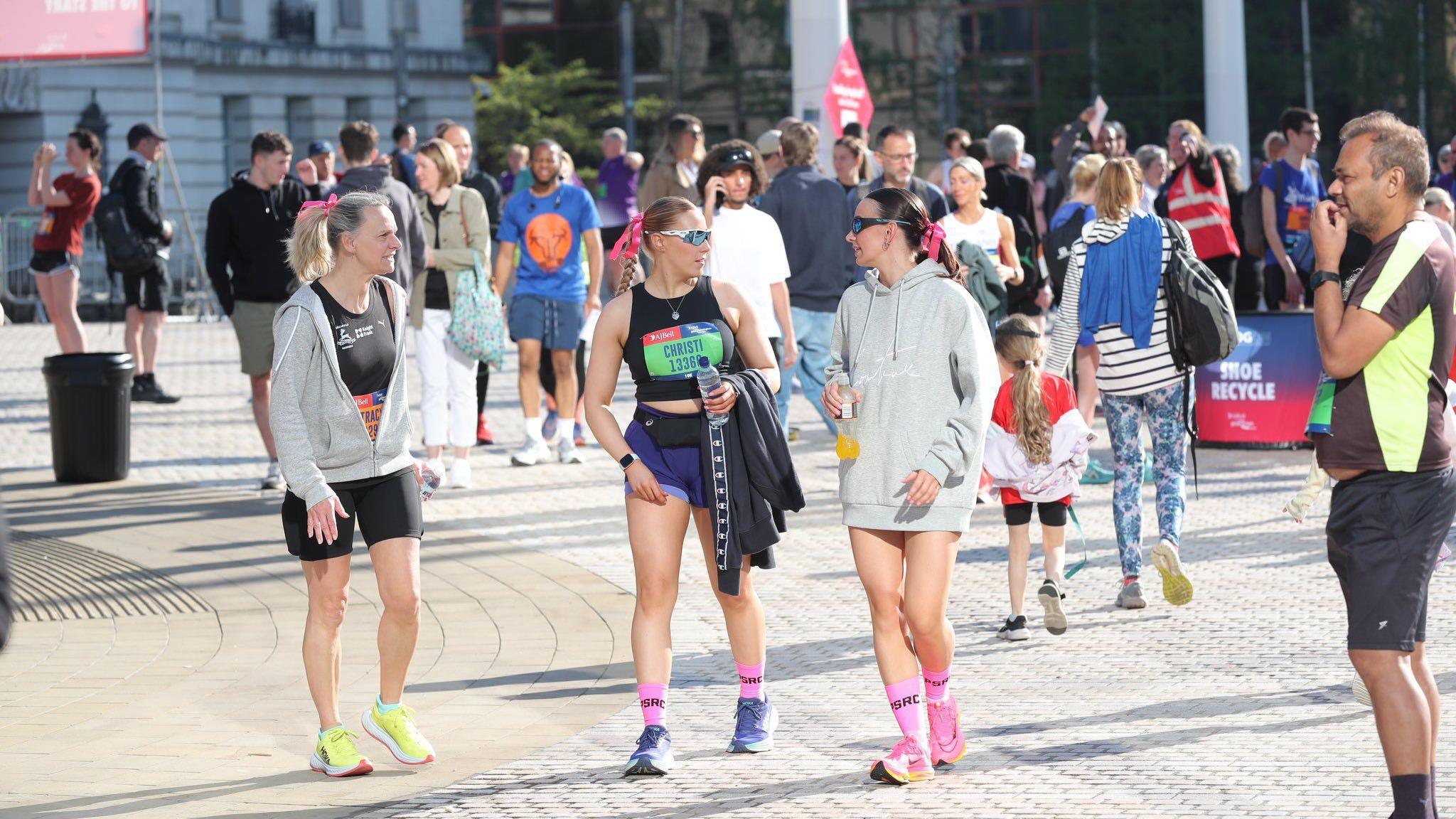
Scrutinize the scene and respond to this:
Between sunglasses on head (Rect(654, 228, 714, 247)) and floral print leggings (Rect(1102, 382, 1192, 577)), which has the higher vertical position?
sunglasses on head (Rect(654, 228, 714, 247))

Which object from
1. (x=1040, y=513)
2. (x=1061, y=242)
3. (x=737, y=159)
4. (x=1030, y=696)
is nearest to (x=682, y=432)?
(x=1030, y=696)

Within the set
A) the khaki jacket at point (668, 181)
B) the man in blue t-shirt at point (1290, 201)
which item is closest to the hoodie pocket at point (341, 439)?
the khaki jacket at point (668, 181)

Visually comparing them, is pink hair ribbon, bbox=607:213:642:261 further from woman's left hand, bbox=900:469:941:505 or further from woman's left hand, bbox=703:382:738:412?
woman's left hand, bbox=900:469:941:505

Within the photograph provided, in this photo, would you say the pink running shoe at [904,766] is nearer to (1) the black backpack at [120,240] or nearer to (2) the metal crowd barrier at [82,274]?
(1) the black backpack at [120,240]

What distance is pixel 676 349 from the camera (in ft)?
19.5

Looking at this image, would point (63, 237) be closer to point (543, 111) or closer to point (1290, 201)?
point (1290, 201)

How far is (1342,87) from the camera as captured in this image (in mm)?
39875

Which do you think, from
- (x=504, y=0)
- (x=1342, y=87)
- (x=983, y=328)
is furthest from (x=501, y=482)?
(x=504, y=0)

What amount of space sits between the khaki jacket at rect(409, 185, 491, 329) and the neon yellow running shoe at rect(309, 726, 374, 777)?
5614 mm

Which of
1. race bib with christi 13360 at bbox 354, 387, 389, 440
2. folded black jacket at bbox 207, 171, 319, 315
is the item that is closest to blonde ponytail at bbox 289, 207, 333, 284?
race bib with christi 13360 at bbox 354, 387, 389, 440

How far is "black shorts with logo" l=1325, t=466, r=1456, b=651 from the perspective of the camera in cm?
473

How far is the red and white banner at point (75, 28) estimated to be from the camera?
22203mm

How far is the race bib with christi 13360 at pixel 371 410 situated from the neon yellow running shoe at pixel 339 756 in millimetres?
936

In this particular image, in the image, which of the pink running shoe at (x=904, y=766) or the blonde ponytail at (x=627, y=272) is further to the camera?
the blonde ponytail at (x=627, y=272)
